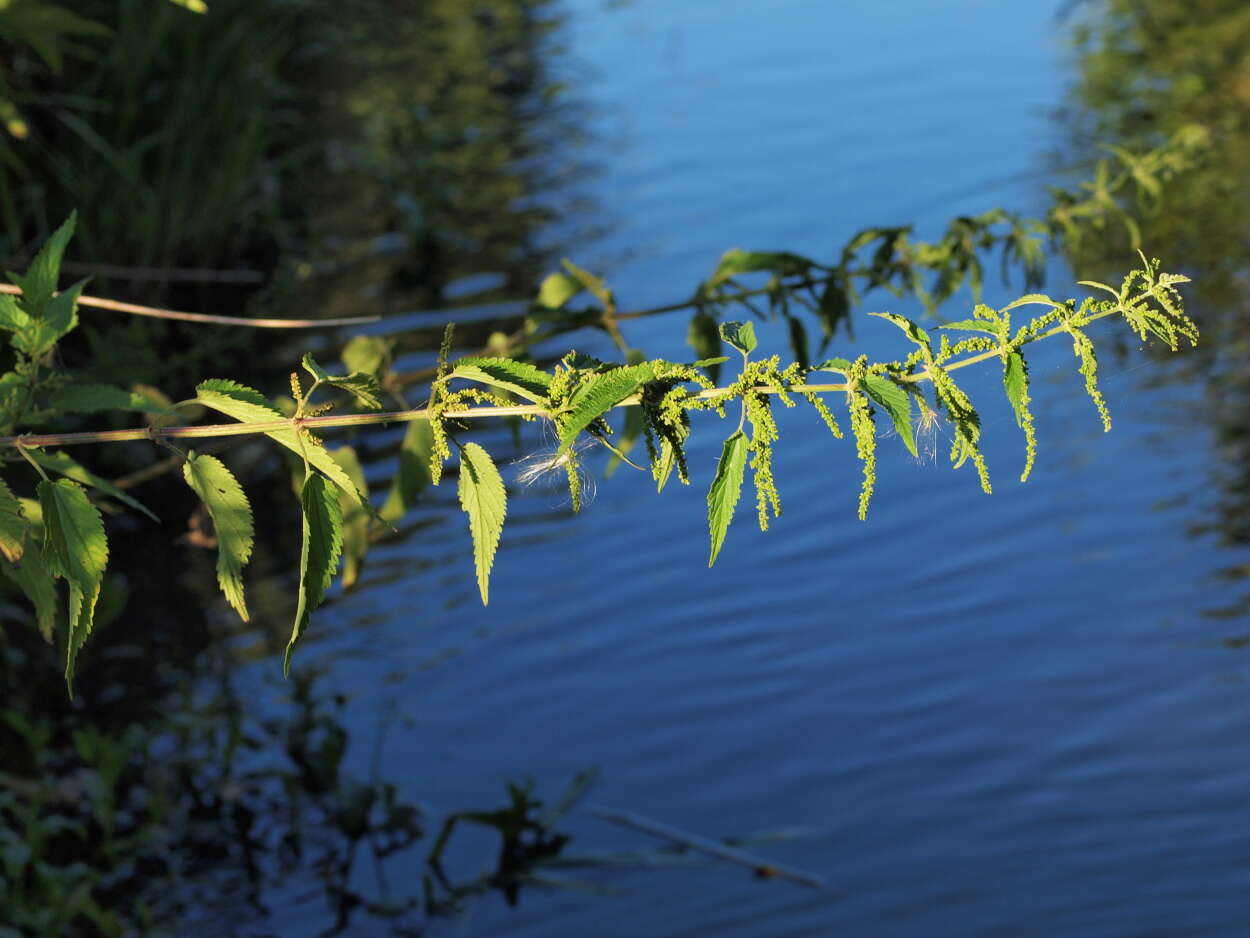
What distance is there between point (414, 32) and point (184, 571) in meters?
9.71

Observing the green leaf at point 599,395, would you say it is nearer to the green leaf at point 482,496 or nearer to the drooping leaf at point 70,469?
the green leaf at point 482,496

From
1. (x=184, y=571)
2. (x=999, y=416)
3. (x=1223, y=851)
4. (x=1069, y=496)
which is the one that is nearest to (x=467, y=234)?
(x=184, y=571)

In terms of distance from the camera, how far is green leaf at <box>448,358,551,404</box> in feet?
4.88

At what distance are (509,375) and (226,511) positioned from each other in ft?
0.99

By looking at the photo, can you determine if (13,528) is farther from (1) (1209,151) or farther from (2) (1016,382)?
(1) (1209,151)

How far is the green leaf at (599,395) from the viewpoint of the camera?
4.56 ft

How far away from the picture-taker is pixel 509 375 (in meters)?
1.52

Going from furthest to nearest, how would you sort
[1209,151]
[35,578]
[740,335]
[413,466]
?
1. [1209,151]
2. [413,466]
3. [35,578]
4. [740,335]

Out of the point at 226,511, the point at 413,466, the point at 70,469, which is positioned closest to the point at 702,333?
the point at 413,466

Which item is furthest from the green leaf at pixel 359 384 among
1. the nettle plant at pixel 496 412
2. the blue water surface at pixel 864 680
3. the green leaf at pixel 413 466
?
the blue water surface at pixel 864 680

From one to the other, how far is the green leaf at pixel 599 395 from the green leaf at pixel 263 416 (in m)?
0.22

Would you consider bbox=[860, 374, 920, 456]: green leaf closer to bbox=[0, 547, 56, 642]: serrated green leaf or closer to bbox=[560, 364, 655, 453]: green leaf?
bbox=[560, 364, 655, 453]: green leaf

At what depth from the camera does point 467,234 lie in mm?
10180

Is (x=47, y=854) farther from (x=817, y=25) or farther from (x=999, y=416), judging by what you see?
(x=817, y=25)
